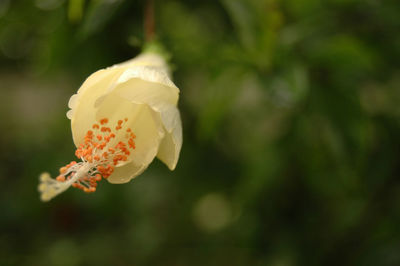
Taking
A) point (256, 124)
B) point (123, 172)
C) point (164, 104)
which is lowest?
point (256, 124)

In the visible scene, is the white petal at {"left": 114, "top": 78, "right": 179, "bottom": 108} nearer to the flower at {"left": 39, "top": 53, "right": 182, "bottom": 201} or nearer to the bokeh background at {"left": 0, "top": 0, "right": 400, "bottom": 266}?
the flower at {"left": 39, "top": 53, "right": 182, "bottom": 201}

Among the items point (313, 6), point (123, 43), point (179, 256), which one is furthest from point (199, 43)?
point (179, 256)

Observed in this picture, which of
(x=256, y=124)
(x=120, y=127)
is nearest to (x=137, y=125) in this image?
(x=120, y=127)

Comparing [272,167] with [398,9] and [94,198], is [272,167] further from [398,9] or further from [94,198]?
[94,198]

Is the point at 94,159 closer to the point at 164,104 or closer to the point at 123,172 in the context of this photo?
the point at 123,172

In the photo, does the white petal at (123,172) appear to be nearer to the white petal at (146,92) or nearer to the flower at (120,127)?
the flower at (120,127)

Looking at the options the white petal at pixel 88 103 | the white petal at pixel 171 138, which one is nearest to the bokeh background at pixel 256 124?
the white petal at pixel 88 103
